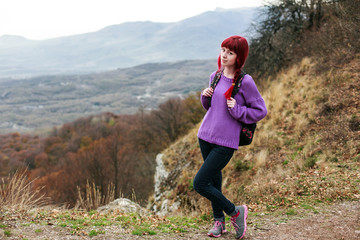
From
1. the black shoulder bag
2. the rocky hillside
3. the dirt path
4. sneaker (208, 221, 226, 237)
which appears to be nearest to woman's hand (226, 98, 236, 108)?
the black shoulder bag

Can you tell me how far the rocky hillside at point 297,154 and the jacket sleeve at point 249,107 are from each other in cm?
246

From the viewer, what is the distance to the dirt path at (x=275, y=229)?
11.1 ft

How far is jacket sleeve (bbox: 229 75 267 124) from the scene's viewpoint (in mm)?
2887

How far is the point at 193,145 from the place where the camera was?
42.9 feet

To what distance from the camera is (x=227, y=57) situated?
2.98 m

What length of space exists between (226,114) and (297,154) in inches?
198

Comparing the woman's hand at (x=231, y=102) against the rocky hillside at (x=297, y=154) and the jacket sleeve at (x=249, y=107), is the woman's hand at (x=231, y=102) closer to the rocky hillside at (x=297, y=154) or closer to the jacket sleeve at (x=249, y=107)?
the jacket sleeve at (x=249, y=107)

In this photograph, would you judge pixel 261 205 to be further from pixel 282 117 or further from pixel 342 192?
pixel 282 117

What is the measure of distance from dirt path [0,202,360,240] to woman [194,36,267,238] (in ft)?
2.99

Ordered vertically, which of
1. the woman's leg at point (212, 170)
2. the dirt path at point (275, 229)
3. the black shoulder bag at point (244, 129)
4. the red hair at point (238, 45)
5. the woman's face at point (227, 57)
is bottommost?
the dirt path at point (275, 229)

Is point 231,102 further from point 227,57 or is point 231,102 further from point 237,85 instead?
point 227,57

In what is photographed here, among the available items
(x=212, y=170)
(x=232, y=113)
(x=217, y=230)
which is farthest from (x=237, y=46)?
(x=217, y=230)

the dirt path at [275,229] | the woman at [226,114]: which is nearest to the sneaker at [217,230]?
the dirt path at [275,229]

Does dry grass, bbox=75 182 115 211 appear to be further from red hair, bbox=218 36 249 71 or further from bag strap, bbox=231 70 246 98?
red hair, bbox=218 36 249 71
